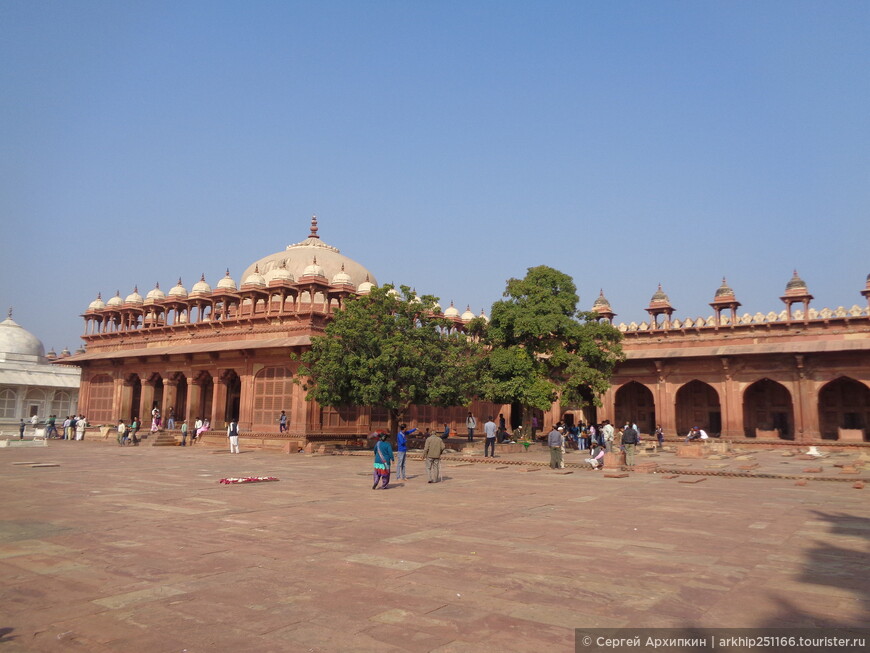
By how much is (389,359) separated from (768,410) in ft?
76.3

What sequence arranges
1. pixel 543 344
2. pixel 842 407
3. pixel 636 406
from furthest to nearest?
pixel 636 406, pixel 842 407, pixel 543 344

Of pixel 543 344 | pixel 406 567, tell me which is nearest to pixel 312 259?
pixel 543 344

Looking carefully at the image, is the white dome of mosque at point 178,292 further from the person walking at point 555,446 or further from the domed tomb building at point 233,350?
the person walking at point 555,446

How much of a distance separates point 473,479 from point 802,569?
9.83 meters

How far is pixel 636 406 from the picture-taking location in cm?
3962

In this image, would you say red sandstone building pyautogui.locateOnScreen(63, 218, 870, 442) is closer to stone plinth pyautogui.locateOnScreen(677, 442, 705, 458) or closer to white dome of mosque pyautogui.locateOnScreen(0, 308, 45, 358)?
stone plinth pyautogui.locateOnScreen(677, 442, 705, 458)

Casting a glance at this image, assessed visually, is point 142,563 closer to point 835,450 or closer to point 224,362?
point 224,362

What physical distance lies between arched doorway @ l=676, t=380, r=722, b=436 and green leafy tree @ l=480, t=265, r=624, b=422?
9835 mm

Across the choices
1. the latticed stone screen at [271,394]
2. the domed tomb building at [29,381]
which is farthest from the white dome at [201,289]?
the domed tomb building at [29,381]

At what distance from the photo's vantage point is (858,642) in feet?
14.0

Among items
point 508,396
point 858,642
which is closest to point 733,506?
point 858,642

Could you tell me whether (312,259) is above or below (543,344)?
above

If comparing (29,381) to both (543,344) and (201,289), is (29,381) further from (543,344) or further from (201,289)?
(543,344)

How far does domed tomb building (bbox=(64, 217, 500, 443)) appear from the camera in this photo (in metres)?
29.3
